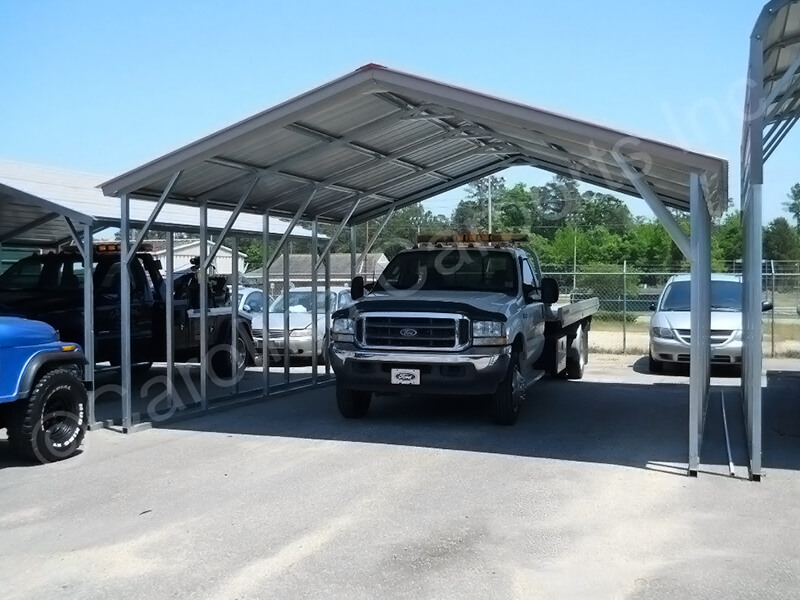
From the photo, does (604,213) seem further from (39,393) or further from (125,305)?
(39,393)

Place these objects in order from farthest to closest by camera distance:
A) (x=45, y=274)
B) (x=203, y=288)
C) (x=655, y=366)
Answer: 1. (x=655, y=366)
2. (x=45, y=274)
3. (x=203, y=288)

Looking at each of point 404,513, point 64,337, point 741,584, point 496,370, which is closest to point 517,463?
point 496,370

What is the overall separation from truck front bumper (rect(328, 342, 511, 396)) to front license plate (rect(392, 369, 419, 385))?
0.04m

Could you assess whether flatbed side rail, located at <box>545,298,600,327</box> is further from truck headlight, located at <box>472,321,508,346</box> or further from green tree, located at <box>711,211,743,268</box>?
green tree, located at <box>711,211,743,268</box>

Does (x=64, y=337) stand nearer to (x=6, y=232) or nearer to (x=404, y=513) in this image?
(x=6, y=232)

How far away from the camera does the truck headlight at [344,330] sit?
32.2ft

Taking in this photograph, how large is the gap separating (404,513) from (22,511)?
3.04m

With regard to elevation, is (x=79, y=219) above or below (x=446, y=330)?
above

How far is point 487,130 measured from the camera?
1128 cm

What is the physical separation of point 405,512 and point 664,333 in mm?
10118

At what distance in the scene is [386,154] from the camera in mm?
12102

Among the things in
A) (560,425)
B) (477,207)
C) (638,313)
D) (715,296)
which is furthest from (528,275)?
(477,207)

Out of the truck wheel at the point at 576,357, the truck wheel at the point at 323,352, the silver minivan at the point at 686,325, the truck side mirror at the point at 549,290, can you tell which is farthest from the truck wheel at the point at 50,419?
the silver minivan at the point at 686,325

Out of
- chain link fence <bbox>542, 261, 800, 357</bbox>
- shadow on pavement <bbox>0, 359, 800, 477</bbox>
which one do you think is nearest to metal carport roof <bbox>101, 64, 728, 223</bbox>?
shadow on pavement <bbox>0, 359, 800, 477</bbox>
